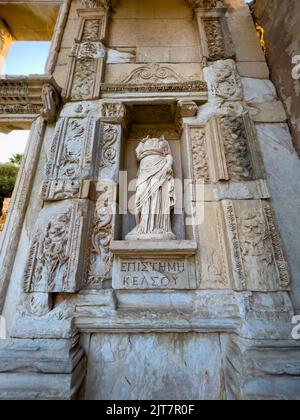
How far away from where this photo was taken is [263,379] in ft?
5.63

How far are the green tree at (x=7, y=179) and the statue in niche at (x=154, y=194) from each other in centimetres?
1327

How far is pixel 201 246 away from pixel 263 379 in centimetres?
130

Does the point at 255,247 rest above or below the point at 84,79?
below

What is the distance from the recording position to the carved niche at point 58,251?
2209 mm

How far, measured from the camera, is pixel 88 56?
11.7 ft

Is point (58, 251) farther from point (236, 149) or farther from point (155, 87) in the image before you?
point (155, 87)

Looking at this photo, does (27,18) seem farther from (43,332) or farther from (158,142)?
(43,332)

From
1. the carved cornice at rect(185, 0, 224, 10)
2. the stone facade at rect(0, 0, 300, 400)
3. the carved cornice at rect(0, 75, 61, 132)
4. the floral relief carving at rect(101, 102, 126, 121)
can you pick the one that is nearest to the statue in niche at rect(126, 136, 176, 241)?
the stone facade at rect(0, 0, 300, 400)

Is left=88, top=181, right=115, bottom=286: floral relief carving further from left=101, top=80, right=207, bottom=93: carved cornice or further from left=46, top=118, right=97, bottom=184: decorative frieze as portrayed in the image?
left=101, top=80, right=207, bottom=93: carved cornice

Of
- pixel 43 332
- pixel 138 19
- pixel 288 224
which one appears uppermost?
pixel 138 19

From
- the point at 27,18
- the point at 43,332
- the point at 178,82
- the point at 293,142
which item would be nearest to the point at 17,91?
the point at 178,82

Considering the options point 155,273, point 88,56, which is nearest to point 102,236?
point 155,273

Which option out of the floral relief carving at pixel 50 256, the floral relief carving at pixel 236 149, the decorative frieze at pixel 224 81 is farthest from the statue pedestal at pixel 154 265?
the decorative frieze at pixel 224 81

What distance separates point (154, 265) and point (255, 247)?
120cm
